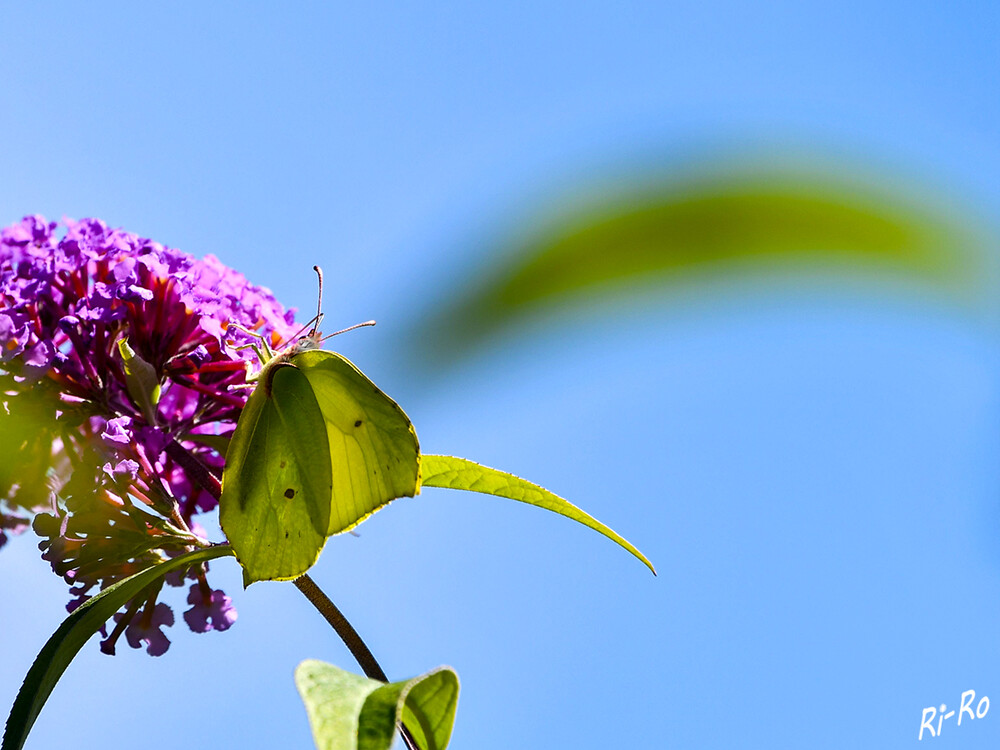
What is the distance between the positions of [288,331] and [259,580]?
2.20 ft

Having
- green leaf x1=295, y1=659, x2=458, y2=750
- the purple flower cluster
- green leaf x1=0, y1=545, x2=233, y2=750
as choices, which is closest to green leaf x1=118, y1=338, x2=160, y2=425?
the purple flower cluster

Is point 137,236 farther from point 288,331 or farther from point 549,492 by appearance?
point 549,492

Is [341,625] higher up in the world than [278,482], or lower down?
lower down

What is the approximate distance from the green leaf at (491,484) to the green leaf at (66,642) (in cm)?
36

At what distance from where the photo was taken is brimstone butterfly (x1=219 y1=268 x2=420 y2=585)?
1.41 metres

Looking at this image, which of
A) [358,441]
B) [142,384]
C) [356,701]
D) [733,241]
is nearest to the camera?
[733,241]

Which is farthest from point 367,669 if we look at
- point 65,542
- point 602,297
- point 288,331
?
point 602,297

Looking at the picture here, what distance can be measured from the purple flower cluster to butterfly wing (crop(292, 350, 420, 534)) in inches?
9.4

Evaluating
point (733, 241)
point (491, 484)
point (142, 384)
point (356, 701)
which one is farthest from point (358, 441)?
point (733, 241)

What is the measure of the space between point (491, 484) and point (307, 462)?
34cm

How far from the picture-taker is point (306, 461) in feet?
5.14

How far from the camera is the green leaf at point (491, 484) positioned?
139 centimetres

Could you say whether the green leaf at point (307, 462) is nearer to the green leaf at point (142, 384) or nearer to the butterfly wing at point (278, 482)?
the butterfly wing at point (278, 482)

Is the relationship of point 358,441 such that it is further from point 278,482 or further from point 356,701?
point 356,701
